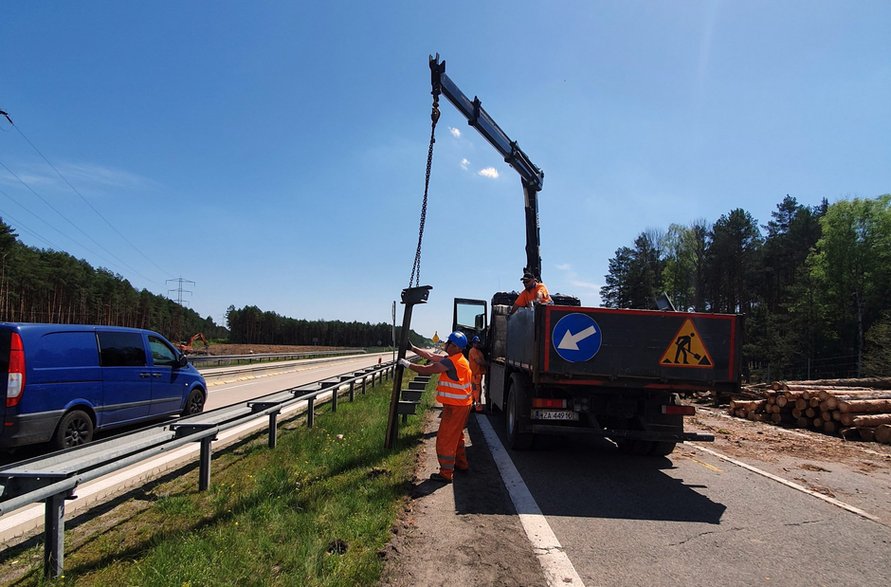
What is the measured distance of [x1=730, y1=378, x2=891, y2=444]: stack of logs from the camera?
10188 mm

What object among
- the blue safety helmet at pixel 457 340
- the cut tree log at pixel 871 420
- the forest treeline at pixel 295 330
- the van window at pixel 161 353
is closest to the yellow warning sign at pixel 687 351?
the blue safety helmet at pixel 457 340

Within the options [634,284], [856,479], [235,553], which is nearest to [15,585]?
[235,553]

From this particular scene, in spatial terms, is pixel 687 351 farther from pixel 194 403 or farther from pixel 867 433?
pixel 194 403

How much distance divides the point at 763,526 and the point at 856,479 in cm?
347

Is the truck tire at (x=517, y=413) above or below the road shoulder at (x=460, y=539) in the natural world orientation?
above

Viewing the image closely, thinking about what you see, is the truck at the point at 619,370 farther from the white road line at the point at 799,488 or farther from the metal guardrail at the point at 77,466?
the metal guardrail at the point at 77,466

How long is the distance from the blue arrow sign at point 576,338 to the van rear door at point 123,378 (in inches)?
254

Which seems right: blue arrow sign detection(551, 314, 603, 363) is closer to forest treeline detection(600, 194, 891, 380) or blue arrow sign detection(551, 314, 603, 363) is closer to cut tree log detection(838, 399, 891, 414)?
cut tree log detection(838, 399, 891, 414)

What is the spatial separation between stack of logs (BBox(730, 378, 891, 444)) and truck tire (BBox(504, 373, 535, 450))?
24.6 feet

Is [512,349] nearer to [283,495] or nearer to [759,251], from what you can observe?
[283,495]

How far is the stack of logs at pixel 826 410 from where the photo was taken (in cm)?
1019

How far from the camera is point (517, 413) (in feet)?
24.4

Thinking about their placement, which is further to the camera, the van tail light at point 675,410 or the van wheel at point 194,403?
the van wheel at point 194,403

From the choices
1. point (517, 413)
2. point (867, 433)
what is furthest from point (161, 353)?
point (867, 433)
